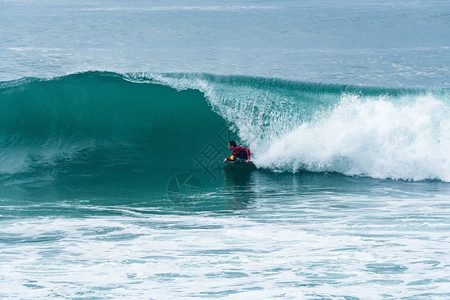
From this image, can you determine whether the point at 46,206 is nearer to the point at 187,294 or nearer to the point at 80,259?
the point at 80,259

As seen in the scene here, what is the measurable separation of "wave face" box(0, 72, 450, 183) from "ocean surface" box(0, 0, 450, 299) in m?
0.04

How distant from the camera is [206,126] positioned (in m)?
14.3

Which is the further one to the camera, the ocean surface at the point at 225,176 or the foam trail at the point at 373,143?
the foam trail at the point at 373,143

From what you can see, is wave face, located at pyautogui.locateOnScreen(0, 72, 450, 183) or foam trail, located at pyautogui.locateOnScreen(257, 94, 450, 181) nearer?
foam trail, located at pyautogui.locateOnScreen(257, 94, 450, 181)

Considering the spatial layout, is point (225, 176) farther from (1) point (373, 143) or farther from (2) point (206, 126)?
(1) point (373, 143)

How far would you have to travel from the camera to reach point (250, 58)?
73.0 feet

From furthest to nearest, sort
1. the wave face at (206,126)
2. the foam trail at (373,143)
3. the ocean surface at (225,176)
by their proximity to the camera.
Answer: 1. the wave face at (206,126)
2. the foam trail at (373,143)
3. the ocean surface at (225,176)

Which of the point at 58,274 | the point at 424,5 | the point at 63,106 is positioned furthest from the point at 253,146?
the point at 424,5

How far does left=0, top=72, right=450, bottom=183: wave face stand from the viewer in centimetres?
1223

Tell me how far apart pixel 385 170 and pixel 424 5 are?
34.4 metres

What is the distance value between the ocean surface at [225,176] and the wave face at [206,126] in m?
0.04

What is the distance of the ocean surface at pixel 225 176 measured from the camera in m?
6.90

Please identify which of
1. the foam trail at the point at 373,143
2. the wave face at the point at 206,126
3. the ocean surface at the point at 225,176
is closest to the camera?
the ocean surface at the point at 225,176

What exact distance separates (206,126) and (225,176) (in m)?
2.77
